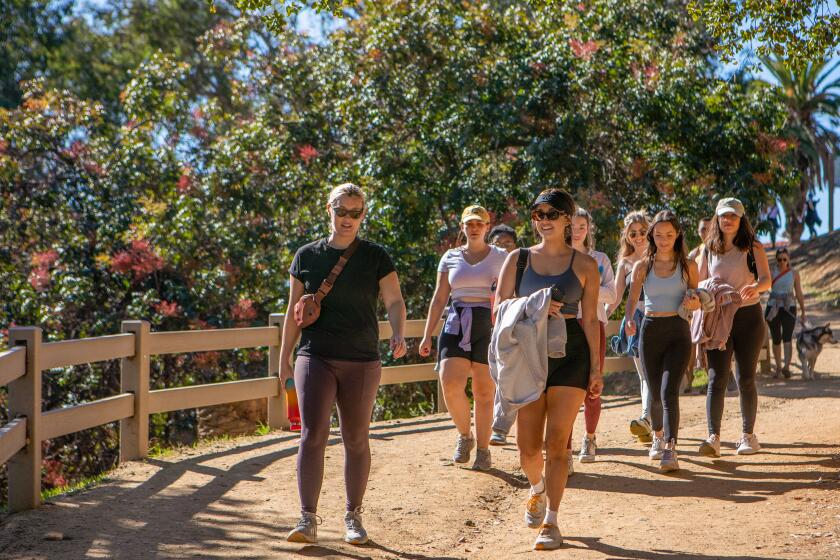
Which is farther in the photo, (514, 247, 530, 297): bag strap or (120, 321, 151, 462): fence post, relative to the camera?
(120, 321, 151, 462): fence post

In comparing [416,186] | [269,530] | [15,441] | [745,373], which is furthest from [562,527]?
[416,186]

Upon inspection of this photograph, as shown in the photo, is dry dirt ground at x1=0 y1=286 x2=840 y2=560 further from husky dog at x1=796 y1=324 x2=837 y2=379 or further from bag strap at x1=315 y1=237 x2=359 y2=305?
husky dog at x1=796 y1=324 x2=837 y2=379

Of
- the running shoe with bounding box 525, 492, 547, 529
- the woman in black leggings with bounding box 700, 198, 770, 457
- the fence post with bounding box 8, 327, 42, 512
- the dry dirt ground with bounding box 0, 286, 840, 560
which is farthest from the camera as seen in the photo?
the woman in black leggings with bounding box 700, 198, 770, 457

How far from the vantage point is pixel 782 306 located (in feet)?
47.9

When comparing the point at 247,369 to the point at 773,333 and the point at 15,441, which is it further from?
the point at 15,441

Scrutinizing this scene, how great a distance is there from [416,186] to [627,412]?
16.8 feet

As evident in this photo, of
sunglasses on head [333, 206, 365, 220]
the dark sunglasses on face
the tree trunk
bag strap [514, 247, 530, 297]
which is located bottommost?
bag strap [514, 247, 530, 297]

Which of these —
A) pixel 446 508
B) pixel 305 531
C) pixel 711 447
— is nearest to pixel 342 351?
pixel 305 531

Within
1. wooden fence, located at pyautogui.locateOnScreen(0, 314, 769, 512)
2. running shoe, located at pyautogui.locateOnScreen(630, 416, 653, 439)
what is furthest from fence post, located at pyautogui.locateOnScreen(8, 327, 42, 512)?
running shoe, located at pyautogui.locateOnScreen(630, 416, 653, 439)

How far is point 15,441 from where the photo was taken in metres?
6.11

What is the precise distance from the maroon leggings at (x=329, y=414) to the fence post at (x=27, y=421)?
189cm

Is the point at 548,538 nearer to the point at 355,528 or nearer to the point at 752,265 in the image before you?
the point at 355,528

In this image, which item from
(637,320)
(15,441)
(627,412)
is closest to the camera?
(15,441)

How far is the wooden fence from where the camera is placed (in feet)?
20.9
